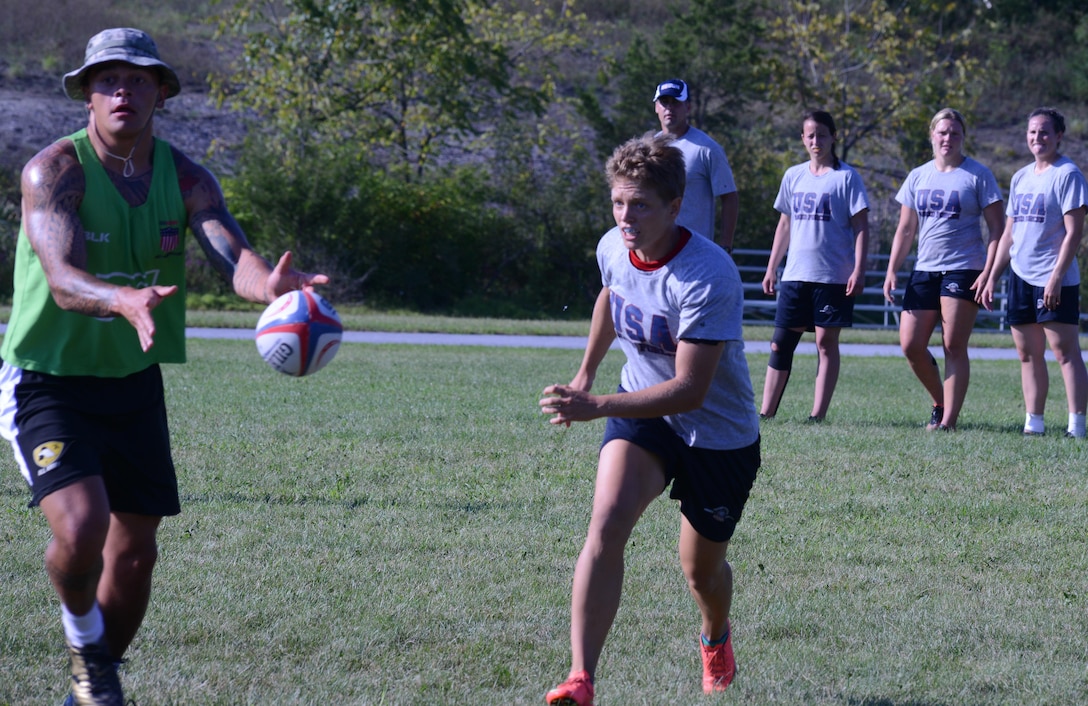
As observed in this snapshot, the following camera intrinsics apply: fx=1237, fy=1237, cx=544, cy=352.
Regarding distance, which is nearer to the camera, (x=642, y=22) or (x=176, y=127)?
(x=176, y=127)

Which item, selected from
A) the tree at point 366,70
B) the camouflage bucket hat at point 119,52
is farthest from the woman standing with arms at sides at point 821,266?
the tree at point 366,70

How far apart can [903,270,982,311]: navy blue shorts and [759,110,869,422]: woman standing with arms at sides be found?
0.40m

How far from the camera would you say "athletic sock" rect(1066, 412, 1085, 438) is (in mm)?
8977

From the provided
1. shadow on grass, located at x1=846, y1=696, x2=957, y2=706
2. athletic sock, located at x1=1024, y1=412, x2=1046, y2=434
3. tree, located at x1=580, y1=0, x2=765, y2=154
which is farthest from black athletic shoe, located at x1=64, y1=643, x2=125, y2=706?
tree, located at x1=580, y1=0, x2=765, y2=154

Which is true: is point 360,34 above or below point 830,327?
above

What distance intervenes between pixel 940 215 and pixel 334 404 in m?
4.95

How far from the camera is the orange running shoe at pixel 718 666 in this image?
13.1ft

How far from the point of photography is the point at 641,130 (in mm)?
27312

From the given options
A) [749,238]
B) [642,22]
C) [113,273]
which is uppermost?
[642,22]

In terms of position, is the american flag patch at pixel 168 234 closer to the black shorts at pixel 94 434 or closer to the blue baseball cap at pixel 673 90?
the black shorts at pixel 94 434

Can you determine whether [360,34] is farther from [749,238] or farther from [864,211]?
[864,211]

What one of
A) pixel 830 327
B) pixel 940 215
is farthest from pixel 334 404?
pixel 940 215

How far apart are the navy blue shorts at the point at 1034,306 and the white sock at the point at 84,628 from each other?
7.22 m

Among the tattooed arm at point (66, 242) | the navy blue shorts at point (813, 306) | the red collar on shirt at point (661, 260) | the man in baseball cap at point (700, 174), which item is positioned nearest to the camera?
the tattooed arm at point (66, 242)
